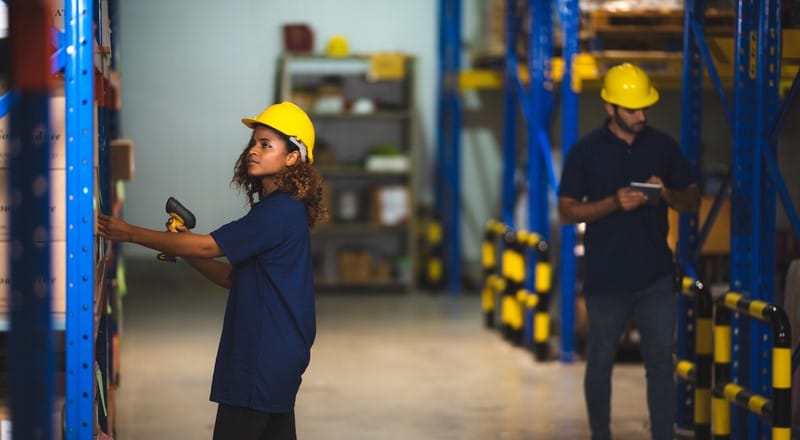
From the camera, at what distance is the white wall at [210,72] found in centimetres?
1639

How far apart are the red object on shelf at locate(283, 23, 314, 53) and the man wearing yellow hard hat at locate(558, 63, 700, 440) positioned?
9.15 metres

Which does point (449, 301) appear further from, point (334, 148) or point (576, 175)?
point (576, 175)

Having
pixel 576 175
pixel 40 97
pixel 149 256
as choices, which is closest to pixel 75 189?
pixel 40 97

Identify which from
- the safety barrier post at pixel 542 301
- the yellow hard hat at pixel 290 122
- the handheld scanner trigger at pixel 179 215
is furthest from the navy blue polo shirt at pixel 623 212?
the safety barrier post at pixel 542 301

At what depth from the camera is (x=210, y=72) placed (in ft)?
54.6

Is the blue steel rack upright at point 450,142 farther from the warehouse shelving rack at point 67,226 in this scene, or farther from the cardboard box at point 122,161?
the warehouse shelving rack at point 67,226

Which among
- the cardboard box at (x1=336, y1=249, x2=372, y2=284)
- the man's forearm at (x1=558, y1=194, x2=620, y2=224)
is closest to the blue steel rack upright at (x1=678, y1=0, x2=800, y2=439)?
the man's forearm at (x1=558, y1=194, x2=620, y2=224)

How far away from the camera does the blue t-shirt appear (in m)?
4.45

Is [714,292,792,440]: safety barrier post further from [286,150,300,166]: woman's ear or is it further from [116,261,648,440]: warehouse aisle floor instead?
[286,150,300,166]: woman's ear

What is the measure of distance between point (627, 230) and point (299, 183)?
247cm

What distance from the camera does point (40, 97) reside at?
6.73ft

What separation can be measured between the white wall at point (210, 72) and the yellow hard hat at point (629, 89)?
379 inches

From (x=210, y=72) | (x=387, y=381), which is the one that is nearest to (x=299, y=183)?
(x=387, y=381)

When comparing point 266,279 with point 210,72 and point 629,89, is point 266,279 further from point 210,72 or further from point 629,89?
point 210,72
